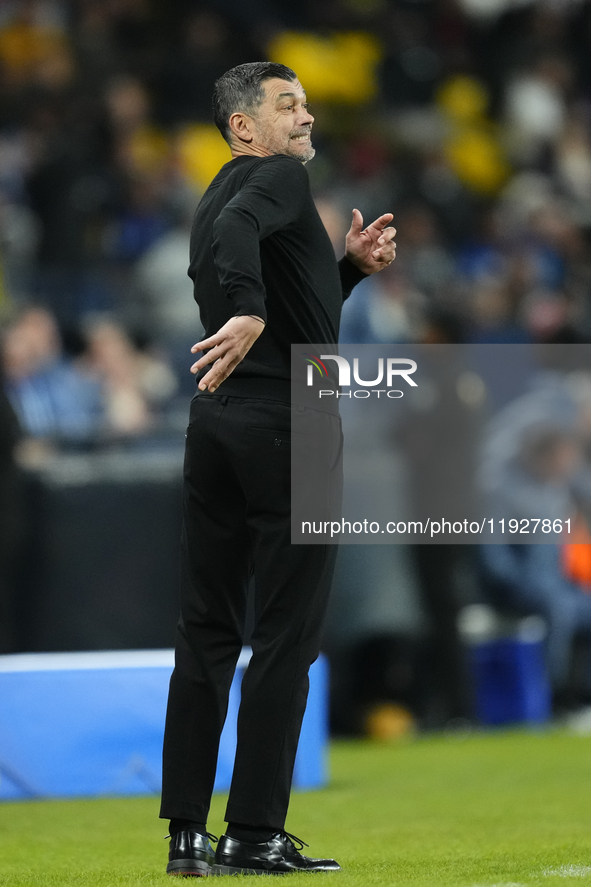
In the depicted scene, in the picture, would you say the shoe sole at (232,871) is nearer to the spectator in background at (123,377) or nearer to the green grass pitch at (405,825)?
the green grass pitch at (405,825)

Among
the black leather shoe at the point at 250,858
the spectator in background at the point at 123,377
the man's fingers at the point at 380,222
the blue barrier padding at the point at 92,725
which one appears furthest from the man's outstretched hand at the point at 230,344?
the spectator in background at the point at 123,377

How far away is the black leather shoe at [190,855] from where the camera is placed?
3.49m

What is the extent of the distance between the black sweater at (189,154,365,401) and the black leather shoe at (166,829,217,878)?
112 cm

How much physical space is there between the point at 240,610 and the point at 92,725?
2684mm

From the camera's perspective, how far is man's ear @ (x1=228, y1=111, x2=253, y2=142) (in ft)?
11.8

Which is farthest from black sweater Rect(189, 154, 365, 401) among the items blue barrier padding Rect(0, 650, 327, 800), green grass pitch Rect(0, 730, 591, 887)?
blue barrier padding Rect(0, 650, 327, 800)

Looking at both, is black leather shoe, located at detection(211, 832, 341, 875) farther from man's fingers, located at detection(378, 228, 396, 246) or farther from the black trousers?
man's fingers, located at detection(378, 228, 396, 246)

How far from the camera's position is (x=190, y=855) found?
138 inches

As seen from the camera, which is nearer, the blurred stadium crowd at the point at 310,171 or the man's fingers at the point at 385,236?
the man's fingers at the point at 385,236

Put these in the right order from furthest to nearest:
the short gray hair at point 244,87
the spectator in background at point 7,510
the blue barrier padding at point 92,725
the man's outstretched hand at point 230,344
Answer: the spectator in background at point 7,510
the blue barrier padding at point 92,725
the short gray hair at point 244,87
the man's outstretched hand at point 230,344

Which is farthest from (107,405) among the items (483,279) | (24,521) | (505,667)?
(483,279)

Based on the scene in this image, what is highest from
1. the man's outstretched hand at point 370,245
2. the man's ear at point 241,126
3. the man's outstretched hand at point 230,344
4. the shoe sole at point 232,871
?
the man's ear at point 241,126

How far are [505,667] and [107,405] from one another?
289 centimetres

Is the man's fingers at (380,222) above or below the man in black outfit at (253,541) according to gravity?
above
